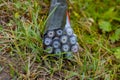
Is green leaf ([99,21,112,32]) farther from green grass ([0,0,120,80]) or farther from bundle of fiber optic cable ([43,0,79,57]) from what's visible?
bundle of fiber optic cable ([43,0,79,57])

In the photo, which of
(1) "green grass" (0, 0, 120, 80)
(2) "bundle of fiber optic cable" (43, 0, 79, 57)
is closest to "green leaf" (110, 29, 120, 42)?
(1) "green grass" (0, 0, 120, 80)

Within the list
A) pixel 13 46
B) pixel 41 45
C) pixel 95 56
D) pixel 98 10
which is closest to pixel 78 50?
pixel 95 56

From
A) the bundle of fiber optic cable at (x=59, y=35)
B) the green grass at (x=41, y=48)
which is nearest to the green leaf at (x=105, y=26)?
the green grass at (x=41, y=48)

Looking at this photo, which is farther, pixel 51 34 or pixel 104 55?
pixel 104 55

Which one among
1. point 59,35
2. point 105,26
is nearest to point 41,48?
point 59,35

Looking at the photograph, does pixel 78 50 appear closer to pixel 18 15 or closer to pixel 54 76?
pixel 54 76

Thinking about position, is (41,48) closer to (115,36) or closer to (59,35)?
(59,35)

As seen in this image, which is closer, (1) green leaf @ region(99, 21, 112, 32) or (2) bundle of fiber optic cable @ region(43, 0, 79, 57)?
(2) bundle of fiber optic cable @ region(43, 0, 79, 57)

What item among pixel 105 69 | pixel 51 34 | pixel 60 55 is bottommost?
pixel 105 69

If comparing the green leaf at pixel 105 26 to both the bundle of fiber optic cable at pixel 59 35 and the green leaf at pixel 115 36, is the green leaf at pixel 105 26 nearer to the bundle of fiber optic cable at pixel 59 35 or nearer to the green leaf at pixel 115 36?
the green leaf at pixel 115 36
